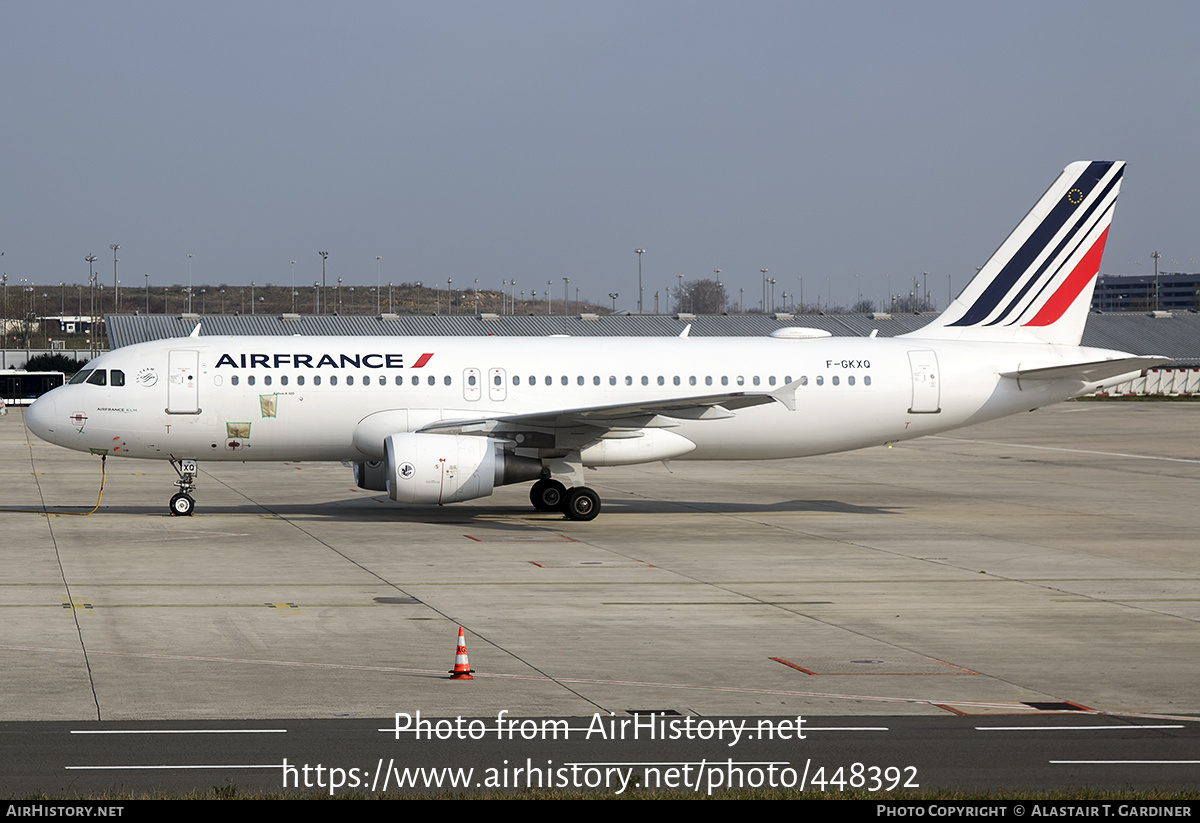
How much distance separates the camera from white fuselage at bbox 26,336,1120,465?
3103 centimetres

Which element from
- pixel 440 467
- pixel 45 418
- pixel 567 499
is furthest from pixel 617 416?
pixel 45 418

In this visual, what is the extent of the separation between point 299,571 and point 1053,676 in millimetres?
13093

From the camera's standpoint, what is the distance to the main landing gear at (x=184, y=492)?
3147 centimetres

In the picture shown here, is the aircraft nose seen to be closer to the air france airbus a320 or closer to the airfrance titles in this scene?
the air france airbus a320

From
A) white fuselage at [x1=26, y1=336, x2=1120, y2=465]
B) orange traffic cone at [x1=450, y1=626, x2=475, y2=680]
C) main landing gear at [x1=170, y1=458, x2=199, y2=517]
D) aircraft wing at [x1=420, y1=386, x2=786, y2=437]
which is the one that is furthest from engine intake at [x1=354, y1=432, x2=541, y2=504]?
orange traffic cone at [x1=450, y1=626, x2=475, y2=680]

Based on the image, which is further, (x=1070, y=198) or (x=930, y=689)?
(x=1070, y=198)

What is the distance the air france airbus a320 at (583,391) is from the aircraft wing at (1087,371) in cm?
6

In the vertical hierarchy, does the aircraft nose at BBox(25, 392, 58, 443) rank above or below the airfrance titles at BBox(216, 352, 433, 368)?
below

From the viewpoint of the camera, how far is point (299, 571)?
2345 cm

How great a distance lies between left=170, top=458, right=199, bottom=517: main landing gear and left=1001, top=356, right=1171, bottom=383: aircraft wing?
2021 cm

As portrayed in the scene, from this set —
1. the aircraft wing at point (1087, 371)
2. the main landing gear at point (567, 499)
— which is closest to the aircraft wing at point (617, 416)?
the main landing gear at point (567, 499)

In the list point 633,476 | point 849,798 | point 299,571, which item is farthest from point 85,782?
point 633,476

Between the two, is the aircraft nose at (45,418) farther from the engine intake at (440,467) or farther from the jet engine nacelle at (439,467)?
the jet engine nacelle at (439,467)

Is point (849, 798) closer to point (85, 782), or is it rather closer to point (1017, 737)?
point (1017, 737)
